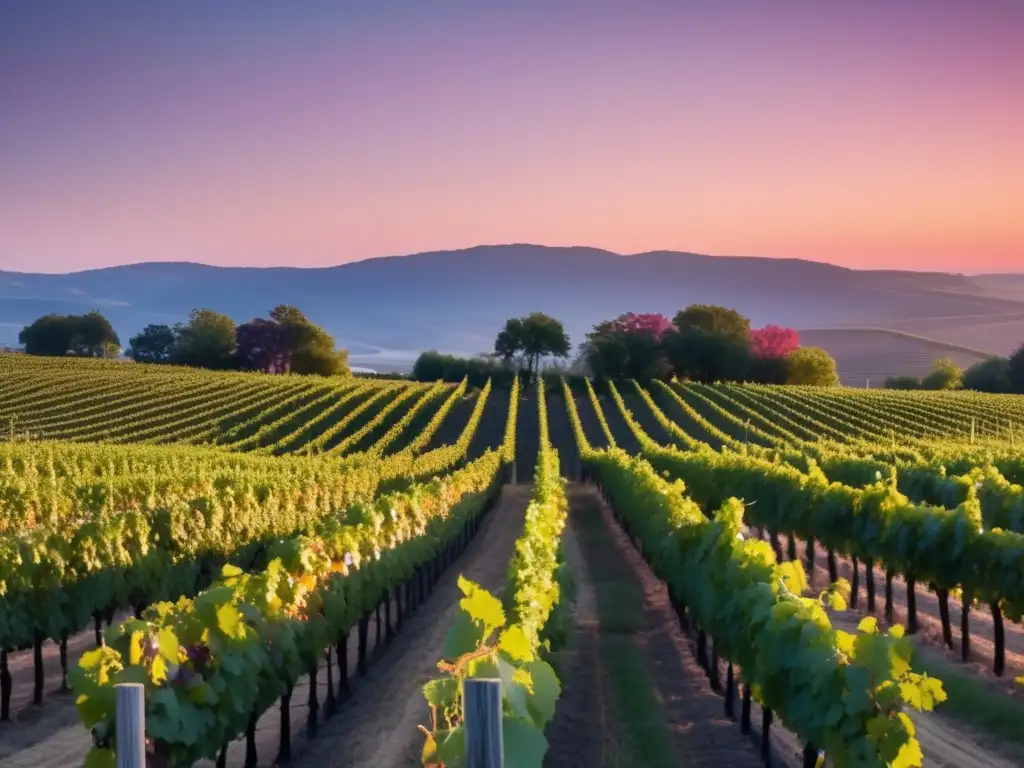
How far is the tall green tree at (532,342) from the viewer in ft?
305

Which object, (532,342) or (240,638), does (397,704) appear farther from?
(532,342)

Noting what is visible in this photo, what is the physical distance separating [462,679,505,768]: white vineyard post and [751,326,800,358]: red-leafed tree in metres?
91.9

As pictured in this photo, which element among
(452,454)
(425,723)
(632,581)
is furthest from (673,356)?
(425,723)

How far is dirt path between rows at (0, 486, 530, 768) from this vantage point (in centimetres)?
1114

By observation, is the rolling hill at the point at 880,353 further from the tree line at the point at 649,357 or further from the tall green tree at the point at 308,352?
the tall green tree at the point at 308,352

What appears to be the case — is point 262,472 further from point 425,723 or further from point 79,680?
point 79,680

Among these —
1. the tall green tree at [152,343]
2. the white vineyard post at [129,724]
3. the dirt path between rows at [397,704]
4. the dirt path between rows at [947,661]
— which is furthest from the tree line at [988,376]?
the white vineyard post at [129,724]

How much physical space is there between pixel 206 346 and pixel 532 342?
102 feet

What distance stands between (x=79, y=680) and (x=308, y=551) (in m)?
4.70

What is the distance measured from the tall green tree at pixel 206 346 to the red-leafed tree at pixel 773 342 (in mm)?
48191

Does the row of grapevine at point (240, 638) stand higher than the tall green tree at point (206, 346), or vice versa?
the tall green tree at point (206, 346)

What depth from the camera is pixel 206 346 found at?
10031cm

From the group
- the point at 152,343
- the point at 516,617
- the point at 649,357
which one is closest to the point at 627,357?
the point at 649,357

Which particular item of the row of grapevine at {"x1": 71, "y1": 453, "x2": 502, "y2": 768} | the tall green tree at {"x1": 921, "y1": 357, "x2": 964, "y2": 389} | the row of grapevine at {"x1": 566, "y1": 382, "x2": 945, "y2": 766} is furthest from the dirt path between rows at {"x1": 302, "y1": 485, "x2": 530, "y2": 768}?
the tall green tree at {"x1": 921, "y1": 357, "x2": 964, "y2": 389}
